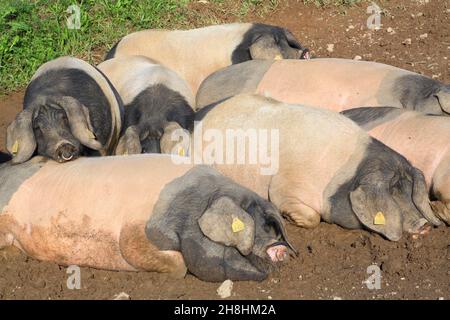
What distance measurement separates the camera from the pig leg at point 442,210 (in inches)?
286

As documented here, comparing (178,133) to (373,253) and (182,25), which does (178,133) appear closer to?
(373,253)

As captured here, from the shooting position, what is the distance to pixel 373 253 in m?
6.86

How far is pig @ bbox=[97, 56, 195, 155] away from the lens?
26.3ft

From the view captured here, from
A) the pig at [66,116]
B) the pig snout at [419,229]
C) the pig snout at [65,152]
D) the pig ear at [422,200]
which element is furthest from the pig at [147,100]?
the pig snout at [419,229]

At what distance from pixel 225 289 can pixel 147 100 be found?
262 cm

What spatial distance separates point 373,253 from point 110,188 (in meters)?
1.95

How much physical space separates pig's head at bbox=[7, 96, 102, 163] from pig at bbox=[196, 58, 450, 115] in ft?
5.34

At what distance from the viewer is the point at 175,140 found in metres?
7.83

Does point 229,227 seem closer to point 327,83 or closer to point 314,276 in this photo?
point 314,276

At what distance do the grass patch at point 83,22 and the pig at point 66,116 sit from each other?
6.66 ft

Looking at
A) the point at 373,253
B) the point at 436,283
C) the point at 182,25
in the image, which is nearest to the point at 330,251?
the point at 373,253

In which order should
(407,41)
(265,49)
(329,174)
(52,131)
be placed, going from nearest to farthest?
(329,174) < (52,131) < (265,49) < (407,41)

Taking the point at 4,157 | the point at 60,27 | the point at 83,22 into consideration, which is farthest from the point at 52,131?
the point at 83,22

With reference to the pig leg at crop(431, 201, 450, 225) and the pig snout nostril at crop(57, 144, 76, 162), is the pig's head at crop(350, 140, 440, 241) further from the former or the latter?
the pig snout nostril at crop(57, 144, 76, 162)
